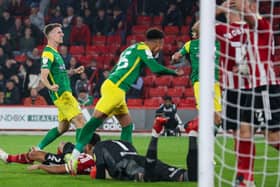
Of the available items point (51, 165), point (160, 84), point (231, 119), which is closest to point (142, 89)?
point (160, 84)

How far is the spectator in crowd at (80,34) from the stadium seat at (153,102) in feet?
10.3

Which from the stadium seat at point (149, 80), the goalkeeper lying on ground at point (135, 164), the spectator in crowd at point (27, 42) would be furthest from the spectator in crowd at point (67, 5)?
the goalkeeper lying on ground at point (135, 164)

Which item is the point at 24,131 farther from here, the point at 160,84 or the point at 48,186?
the point at 48,186

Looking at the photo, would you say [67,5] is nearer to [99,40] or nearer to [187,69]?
[99,40]

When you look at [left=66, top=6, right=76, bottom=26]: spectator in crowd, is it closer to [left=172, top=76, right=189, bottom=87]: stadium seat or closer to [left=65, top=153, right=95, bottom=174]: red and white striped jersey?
[left=172, top=76, right=189, bottom=87]: stadium seat

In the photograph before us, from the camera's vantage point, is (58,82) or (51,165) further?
(58,82)

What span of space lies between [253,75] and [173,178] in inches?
66.5

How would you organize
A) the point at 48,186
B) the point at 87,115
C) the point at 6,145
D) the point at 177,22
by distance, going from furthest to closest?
the point at 177,22, the point at 87,115, the point at 6,145, the point at 48,186

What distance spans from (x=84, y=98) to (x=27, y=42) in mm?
3368

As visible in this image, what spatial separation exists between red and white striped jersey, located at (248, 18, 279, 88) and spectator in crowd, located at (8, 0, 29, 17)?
17719 millimetres

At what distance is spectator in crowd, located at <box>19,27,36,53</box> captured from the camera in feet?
74.6

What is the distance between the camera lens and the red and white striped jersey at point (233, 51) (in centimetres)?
760

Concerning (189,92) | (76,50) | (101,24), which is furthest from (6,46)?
(189,92)

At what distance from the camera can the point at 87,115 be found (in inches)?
778
